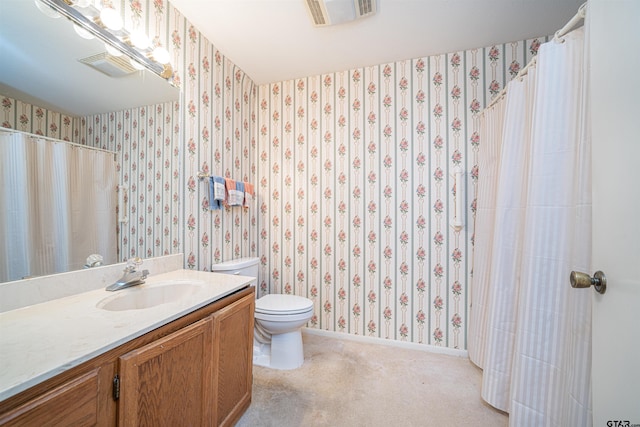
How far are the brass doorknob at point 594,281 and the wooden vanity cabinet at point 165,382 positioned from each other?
127cm

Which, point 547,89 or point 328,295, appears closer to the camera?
point 547,89

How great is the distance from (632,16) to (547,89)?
0.57m

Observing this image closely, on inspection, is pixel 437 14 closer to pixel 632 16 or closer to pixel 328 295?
pixel 632 16

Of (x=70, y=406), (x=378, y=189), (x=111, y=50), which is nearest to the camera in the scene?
(x=70, y=406)

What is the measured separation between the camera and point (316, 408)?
138 cm

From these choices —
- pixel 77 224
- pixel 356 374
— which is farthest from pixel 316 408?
pixel 77 224

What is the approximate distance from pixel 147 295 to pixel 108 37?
4.20ft

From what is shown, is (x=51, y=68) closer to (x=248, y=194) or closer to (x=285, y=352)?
(x=248, y=194)

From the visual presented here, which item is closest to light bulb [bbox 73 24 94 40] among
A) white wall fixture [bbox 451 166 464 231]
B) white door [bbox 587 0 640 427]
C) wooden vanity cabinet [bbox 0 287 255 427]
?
wooden vanity cabinet [bbox 0 287 255 427]

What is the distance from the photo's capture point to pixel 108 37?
1212 mm

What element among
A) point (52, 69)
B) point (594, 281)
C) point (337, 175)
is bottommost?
point (594, 281)

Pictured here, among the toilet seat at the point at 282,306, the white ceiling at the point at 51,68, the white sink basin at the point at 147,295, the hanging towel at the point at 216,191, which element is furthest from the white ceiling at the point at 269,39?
the toilet seat at the point at 282,306

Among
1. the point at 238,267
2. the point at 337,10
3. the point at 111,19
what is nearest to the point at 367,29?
the point at 337,10

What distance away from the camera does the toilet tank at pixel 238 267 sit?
1.81 metres
